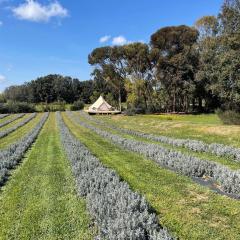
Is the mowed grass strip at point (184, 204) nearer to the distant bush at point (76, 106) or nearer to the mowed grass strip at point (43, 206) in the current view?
the mowed grass strip at point (43, 206)

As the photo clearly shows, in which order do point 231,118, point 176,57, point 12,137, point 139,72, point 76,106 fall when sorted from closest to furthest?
point 12,137 < point 231,118 < point 176,57 < point 139,72 < point 76,106

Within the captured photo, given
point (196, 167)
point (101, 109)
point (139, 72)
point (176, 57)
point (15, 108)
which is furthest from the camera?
point (15, 108)

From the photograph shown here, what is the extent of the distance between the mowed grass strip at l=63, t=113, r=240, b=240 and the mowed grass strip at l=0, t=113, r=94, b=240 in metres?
2.05

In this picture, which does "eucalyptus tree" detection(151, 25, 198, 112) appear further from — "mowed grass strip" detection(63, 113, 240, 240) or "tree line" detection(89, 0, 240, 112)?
"mowed grass strip" detection(63, 113, 240, 240)

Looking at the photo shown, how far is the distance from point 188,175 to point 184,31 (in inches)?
2291

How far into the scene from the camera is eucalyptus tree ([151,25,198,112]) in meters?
66.2

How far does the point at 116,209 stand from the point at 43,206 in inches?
102

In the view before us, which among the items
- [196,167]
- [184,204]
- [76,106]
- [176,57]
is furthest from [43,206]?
[76,106]

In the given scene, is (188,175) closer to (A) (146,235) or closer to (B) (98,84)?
(A) (146,235)

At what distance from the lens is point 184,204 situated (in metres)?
10.1

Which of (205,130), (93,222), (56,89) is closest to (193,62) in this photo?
(205,130)

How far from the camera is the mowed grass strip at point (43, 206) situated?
845 centimetres

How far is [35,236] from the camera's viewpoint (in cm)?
823

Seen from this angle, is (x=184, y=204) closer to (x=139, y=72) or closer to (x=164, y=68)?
(x=164, y=68)
